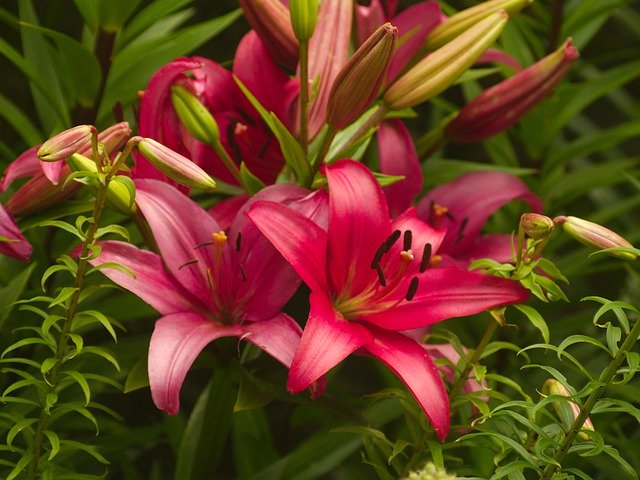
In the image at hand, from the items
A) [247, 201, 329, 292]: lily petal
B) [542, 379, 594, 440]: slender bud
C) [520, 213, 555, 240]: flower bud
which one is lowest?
[542, 379, 594, 440]: slender bud

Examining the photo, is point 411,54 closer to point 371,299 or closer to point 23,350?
point 371,299

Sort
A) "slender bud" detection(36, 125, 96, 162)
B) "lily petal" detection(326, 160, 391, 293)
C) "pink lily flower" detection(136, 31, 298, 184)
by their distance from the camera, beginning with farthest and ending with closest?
"pink lily flower" detection(136, 31, 298, 184) → "lily petal" detection(326, 160, 391, 293) → "slender bud" detection(36, 125, 96, 162)

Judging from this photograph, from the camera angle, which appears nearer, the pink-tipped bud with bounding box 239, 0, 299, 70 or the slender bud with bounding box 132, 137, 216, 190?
the slender bud with bounding box 132, 137, 216, 190

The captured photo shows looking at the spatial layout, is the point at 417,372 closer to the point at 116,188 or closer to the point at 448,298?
the point at 448,298

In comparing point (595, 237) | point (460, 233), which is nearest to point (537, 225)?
point (595, 237)

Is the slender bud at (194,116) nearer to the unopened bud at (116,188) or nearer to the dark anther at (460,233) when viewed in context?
the unopened bud at (116,188)

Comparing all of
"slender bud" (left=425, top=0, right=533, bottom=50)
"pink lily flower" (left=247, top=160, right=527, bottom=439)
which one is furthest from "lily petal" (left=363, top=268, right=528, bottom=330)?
"slender bud" (left=425, top=0, right=533, bottom=50)

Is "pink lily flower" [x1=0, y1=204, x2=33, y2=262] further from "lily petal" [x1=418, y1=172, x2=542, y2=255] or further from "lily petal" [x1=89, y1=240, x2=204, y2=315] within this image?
"lily petal" [x1=418, y1=172, x2=542, y2=255]

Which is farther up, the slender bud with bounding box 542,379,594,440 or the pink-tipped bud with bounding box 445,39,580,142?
the pink-tipped bud with bounding box 445,39,580,142
